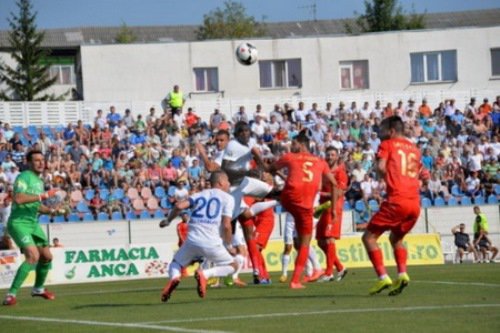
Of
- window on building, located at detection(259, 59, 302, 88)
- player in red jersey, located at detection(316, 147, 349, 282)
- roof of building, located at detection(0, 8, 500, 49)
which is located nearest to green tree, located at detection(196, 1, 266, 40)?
roof of building, located at detection(0, 8, 500, 49)

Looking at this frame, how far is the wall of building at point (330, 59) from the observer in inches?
2309

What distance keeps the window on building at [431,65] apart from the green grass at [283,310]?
41.2 metres

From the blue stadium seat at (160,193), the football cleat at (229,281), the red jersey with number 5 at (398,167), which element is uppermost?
the red jersey with number 5 at (398,167)

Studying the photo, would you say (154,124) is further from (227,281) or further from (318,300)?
(318,300)

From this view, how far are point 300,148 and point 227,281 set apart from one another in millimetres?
2816

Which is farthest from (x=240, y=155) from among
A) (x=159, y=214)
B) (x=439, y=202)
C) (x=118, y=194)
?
(x=439, y=202)

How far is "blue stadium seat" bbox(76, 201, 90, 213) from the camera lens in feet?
119

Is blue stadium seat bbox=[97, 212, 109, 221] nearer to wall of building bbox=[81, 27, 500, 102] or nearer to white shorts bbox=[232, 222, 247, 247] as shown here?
white shorts bbox=[232, 222, 247, 247]

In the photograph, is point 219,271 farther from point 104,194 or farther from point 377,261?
point 104,194

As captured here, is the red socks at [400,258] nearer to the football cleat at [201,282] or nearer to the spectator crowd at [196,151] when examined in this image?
the football cleat at [201,282]

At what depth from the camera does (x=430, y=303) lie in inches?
600

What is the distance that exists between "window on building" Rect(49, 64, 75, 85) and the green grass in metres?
72.8

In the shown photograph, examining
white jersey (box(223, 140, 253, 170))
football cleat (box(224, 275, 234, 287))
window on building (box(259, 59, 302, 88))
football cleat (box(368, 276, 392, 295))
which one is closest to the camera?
football cleat (box(368, 276, 392, 295))

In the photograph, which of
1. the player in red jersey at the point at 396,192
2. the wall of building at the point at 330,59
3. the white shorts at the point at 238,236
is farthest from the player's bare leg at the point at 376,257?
the wall of building at the point at 330,59
